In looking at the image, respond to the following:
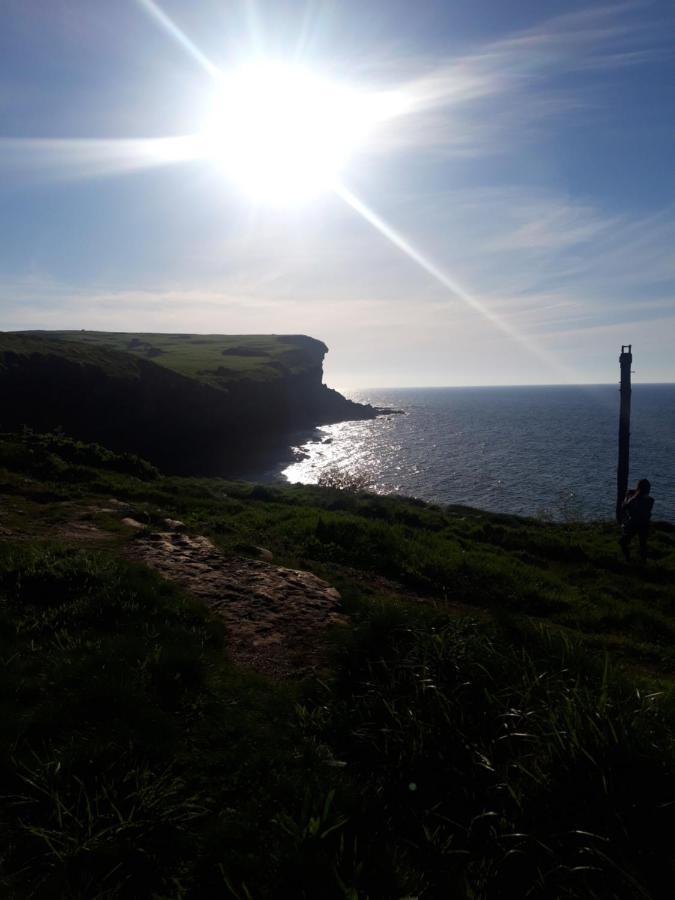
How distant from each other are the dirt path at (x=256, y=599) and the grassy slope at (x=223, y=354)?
206ft

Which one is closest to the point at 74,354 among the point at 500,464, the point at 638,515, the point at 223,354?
the point at 500,464

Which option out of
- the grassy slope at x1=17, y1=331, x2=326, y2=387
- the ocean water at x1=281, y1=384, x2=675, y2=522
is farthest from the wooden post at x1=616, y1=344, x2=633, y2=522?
the grassy slope at x1=17, y1=331, x2=326, y2=387

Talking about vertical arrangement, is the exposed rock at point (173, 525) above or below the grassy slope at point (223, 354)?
below

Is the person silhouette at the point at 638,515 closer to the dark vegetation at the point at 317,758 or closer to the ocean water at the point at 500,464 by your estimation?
the dark vegetation at the point at 317,758

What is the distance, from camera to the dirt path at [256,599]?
6250 millimetres

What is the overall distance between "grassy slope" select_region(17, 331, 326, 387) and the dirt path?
62933 millimetres

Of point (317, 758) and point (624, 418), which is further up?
point (624, 418)

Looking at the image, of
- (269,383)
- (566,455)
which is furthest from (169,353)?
(566,455)

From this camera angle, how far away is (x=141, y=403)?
55.6 meters

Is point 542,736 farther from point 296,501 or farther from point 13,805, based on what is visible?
point 296,501

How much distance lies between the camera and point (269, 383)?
274 feet

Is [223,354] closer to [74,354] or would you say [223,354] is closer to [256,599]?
[74,354]

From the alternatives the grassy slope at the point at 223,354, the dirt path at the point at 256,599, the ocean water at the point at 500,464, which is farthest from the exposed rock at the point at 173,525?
the grassy slope at the point at 223,354

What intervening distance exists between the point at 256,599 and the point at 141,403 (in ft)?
172
